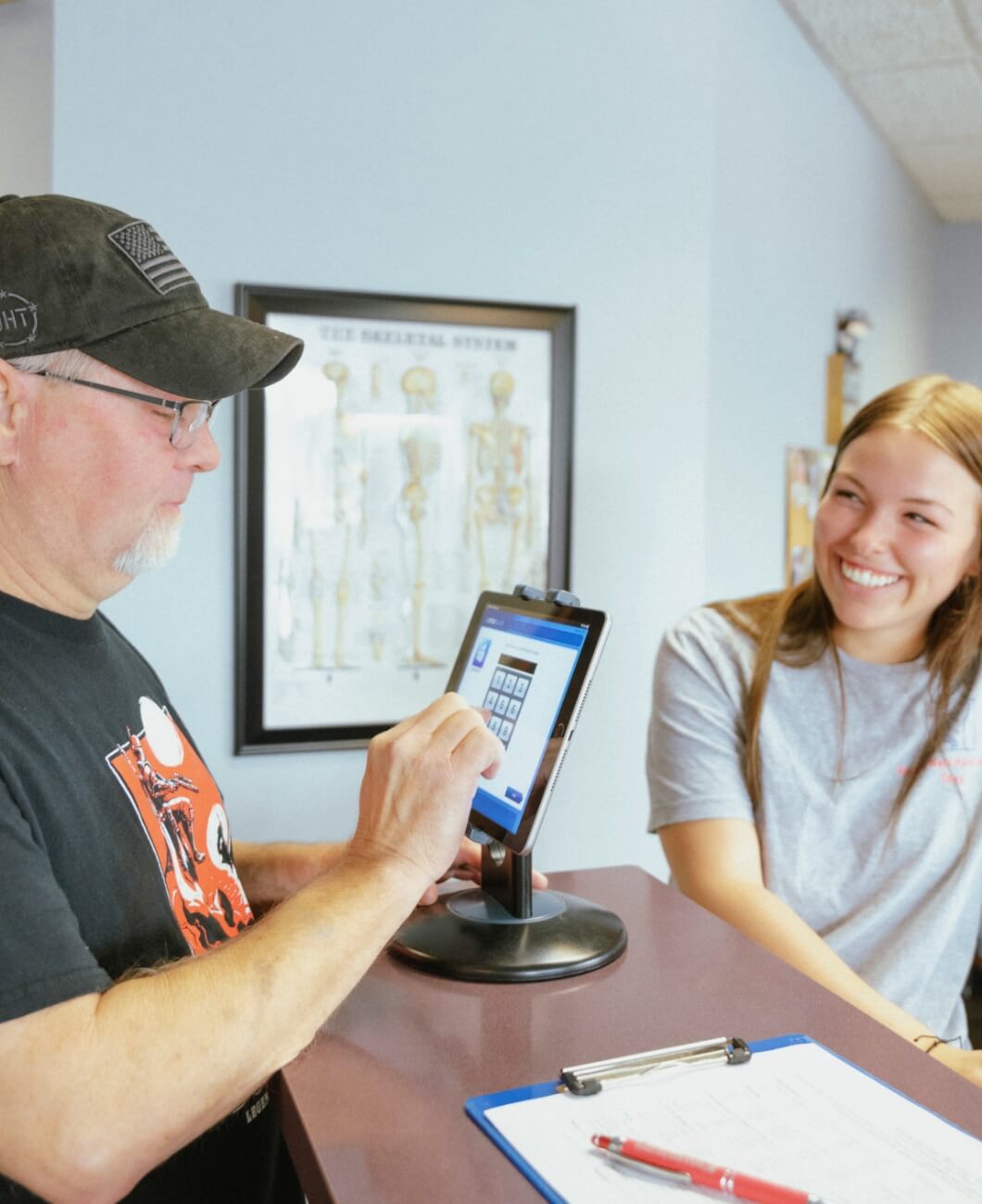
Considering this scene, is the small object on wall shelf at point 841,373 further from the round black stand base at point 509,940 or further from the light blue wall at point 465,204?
the round black stand base at point 509,940

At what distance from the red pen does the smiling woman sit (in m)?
0.75

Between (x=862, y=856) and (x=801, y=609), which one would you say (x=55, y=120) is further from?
(x=862, y=856)

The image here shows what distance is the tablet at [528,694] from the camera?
1.04m

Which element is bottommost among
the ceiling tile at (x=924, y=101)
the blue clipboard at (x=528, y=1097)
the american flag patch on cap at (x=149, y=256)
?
the blue clipboard at (x=528, y=1097)

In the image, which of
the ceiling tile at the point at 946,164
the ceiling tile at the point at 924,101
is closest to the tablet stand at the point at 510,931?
the ceiling tile at the point at 924,101

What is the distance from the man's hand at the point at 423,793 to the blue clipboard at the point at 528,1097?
190mm

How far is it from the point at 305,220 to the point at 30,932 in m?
1.67

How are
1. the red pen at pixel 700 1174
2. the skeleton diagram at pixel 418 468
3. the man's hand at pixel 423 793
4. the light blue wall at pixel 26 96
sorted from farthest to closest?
the skeleton diagram at pixel 418 468
the light blue wall at pixel 26 96
the man's hand at pixel 423 793
the red pen at pixel 700 1174

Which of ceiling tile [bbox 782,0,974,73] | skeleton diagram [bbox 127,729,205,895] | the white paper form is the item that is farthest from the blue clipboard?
ceiling tile [bbox 782,0,974,73]

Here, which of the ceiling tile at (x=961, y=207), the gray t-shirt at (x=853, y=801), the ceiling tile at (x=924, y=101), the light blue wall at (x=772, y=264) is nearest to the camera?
the gray t-shirt at (x=853, y=801)

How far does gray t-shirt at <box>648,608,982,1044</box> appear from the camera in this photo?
5.03 feet

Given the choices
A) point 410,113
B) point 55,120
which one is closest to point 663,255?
point 410,113

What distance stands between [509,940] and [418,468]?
134cm

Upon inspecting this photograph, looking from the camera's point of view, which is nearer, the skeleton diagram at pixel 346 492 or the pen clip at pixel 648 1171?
the pen clip at pixel 648 1171
